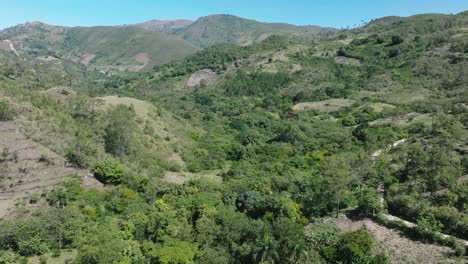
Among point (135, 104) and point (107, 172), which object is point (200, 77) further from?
point (107, 172)

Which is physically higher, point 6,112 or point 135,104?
point 6,112

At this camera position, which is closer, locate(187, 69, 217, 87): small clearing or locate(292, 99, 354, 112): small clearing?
locate(292, 99, 354, 112): small clearing

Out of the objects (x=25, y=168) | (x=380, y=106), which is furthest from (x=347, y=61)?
(x=25, y=168)

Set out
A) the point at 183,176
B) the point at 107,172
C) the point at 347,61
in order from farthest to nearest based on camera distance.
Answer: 1. the point at 347,61
2. the point at 183,176
3. the point at 107,172

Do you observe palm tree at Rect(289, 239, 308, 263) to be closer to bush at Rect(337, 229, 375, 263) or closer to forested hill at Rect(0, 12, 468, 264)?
forested hill at Rect(0, 12, 468, 264)

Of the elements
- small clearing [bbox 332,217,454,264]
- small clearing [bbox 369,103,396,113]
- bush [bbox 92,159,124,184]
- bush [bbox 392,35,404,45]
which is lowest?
small clearing [bbox 332,217,454,264]

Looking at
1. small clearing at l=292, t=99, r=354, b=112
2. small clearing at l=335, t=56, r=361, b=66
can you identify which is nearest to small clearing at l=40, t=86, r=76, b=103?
small clearing at l=292, t=99, r=354, b=112

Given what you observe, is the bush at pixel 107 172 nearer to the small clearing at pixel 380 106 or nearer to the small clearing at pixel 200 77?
the small clearing at pixel 380 106

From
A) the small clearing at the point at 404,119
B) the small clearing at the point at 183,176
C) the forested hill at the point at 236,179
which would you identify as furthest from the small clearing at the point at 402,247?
the small clearing at the point at 404,119
